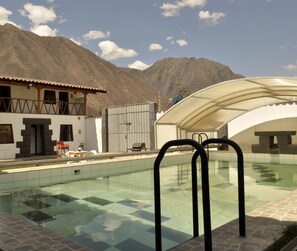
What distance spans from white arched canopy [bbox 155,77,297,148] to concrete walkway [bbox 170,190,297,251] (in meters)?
7.08

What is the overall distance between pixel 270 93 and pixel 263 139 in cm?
261

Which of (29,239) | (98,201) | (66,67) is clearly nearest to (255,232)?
(29,239)

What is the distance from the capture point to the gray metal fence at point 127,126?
19.2m

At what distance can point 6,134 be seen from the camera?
18516 mm

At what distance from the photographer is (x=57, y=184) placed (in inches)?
389

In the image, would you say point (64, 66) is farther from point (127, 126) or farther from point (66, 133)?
point (127, 126)

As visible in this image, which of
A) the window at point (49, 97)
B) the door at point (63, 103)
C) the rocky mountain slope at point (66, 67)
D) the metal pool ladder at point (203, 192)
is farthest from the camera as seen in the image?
the rocky mountain slope at point (66, 67)

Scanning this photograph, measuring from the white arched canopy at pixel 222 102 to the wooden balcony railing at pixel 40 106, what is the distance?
356 inches

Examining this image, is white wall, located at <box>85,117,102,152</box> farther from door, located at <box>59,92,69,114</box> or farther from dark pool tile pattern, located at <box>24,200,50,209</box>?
dark pool tile pattern, located at <box>24,200,50,209</box>

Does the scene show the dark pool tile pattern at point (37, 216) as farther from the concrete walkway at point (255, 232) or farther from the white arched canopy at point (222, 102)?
→ the white arched canopy at point (222, 102)

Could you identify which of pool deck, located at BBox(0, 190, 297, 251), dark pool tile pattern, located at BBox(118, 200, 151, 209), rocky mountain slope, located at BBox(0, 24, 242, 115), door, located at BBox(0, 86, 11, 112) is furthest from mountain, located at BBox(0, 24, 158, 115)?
pool deck, located at BBox(0, 190, 297, 251)

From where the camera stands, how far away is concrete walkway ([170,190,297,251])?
3457mm

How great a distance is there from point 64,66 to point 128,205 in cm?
10167

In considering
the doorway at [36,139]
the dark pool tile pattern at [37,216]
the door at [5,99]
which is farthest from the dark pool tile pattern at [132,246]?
the door at [5,99]
